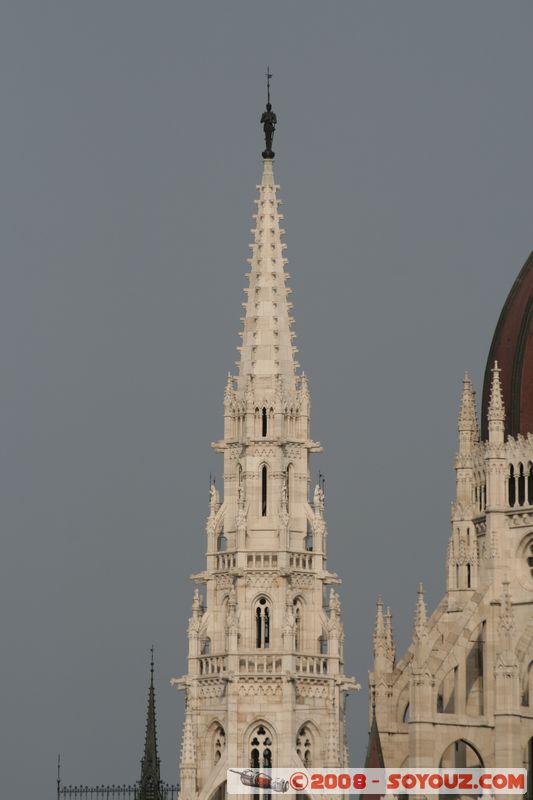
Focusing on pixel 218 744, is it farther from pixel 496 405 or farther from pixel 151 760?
pixel 496 405

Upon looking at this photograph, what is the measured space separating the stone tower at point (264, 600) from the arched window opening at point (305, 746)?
0.04 metres

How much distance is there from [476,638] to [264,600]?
27.1ft

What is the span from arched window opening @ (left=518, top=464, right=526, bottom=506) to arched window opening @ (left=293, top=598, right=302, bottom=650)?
30.1 ft

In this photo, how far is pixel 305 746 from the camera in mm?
156000

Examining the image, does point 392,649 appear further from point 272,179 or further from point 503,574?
point 272,179

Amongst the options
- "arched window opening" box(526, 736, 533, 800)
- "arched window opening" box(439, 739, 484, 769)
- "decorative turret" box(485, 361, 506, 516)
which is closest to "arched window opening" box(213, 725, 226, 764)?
"arched window opening" box(439, 739, 484, 769)

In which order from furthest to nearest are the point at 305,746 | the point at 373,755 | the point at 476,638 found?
the point at 305,746 < the point at 476,638 < the point at 373,755

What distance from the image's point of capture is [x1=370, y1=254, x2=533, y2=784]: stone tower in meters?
151

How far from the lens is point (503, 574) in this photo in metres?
155

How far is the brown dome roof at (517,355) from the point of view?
156750mm

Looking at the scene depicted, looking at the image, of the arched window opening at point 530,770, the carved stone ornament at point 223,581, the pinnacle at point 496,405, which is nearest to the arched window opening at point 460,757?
the arched window opening at point 530,770

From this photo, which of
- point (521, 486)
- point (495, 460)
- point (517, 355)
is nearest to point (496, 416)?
point (495, 460)

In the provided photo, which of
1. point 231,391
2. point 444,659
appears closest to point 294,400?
point 231,391

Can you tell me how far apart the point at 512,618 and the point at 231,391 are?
14.7 meters
